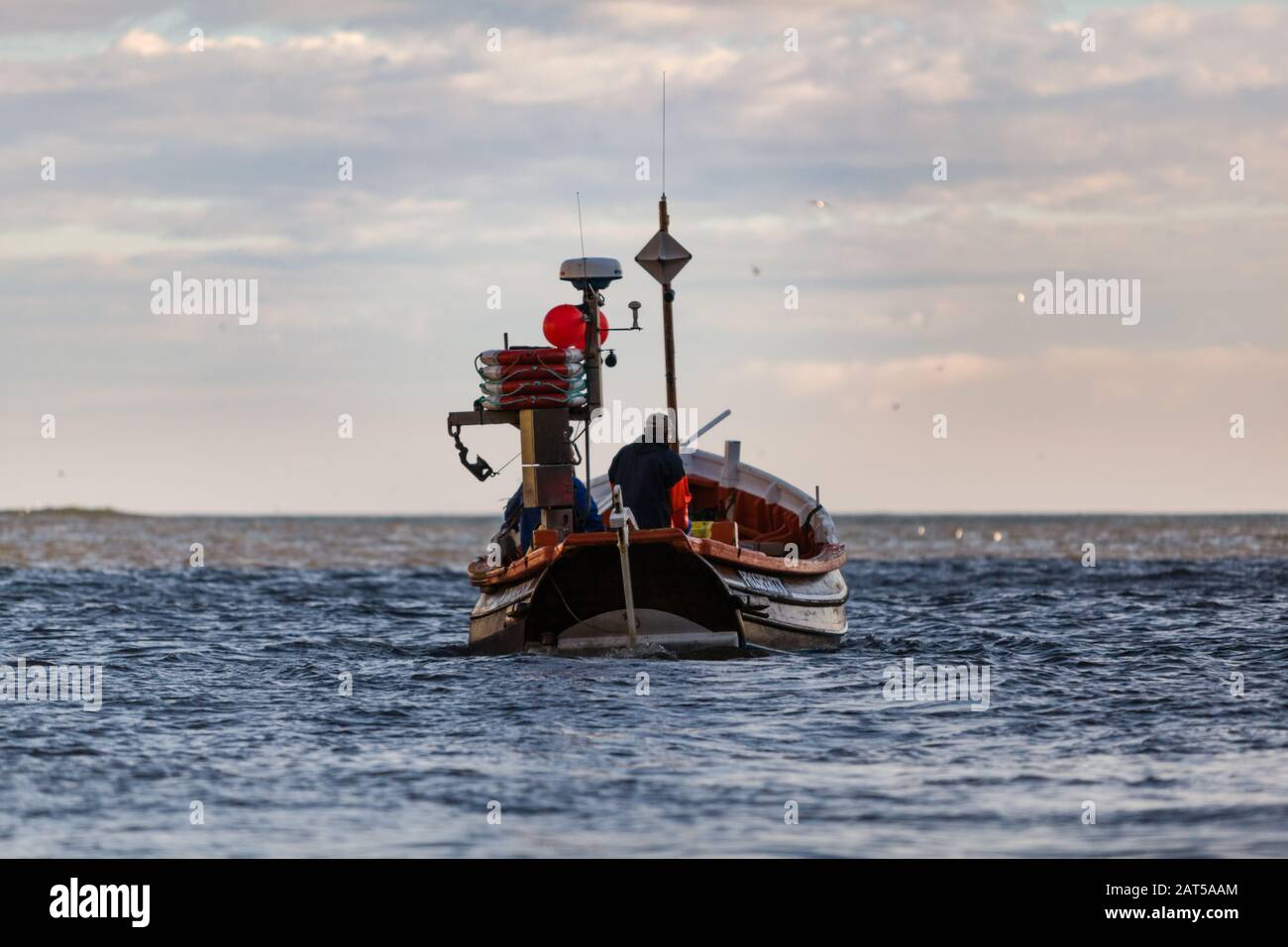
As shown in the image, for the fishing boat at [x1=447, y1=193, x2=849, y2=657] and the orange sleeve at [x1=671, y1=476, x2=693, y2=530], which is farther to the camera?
the orange sleeve at [x1=671, y1=476, x2=693, y2=530]

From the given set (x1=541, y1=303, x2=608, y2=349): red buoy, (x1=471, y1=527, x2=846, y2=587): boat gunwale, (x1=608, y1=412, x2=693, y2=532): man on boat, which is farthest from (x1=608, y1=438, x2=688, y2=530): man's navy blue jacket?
(x1=541, y1=303, x2=608, y2=349): red buoy

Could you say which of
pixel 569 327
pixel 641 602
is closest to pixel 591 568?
pixel 641 602

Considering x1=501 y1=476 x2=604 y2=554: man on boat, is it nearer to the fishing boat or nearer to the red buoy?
the fishing boat

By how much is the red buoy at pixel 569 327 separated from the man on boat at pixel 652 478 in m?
1.29

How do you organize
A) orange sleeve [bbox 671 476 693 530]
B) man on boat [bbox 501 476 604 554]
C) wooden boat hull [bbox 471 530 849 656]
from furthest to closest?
man on boat [bbox 501 476 604 554]
orange sleeve [bbox 671 476 693 530]
wooden boat hull [bbox 471 530 849 656]

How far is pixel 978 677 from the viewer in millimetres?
17156

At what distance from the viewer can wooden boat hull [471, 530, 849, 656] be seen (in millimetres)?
16953

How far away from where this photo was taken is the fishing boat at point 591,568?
671 inches

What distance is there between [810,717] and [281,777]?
4.48m

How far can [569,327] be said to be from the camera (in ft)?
61.0

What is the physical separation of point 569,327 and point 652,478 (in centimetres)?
205
